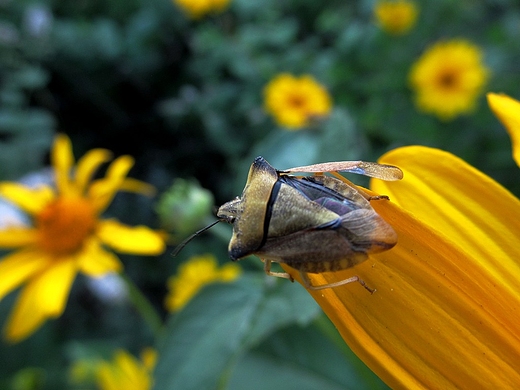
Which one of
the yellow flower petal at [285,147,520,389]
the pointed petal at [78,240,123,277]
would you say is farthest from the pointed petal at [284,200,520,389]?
the pointed petal at [78,240,123,277]

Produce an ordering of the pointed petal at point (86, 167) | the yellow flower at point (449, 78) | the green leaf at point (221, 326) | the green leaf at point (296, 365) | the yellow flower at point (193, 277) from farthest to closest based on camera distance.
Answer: the yellow flower at point (449, 78) < the yellow flower at point (193, 277) < the pointed petal at point (86, 167) < the green leaf at point (296, 365) < the green leaf at point (221, 326)

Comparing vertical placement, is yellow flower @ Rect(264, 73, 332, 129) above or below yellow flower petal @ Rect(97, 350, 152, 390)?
above

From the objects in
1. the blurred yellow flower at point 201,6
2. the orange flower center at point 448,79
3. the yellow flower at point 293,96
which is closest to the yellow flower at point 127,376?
the yellow flower at point 293,96

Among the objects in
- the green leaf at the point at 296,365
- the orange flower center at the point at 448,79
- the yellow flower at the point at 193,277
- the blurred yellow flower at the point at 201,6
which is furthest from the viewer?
the blurred yellow flower at the point at 201,6

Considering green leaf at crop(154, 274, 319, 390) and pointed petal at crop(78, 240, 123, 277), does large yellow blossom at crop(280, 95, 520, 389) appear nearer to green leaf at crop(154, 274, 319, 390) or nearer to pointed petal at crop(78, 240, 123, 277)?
green leaf at crop(154, 274, 319, 390)

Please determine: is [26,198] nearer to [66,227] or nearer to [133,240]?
[66,227]

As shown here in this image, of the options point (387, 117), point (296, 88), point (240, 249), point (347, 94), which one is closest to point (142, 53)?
point (296, 88)

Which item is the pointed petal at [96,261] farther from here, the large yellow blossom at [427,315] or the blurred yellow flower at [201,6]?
the blurred yellow flower at [201,6]
